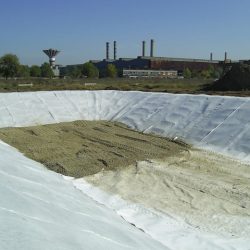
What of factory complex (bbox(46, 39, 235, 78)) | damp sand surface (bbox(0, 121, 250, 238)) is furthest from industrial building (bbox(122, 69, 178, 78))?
damp sand surface (bbox(0, 121, 250, 238))

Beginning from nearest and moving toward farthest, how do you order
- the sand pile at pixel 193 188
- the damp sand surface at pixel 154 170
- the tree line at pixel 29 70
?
the sand pile at pixel 193 188
the damp sand surface at pixel 154 170
the tree line at pixel 29 70

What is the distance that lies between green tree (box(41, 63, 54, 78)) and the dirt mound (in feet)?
161

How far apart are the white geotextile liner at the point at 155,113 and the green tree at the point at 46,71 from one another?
5438 centimetres

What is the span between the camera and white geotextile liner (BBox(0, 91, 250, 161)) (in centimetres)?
1298

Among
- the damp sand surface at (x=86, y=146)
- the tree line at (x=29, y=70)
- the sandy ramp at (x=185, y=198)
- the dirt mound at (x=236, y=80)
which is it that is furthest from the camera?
the tree line at (x=29, y=70)

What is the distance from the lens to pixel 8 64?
196ft

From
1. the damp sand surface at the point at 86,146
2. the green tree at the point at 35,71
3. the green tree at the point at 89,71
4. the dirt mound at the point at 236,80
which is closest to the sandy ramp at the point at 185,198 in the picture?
the damp sand surface at the point at 86,146

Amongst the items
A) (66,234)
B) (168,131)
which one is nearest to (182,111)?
(168,131)

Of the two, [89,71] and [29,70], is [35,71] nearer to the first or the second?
[29,70]

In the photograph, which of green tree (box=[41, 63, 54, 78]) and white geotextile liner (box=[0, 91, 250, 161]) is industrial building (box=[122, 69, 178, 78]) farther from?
white geotextile liner (box=[0, 91, 250, 161])

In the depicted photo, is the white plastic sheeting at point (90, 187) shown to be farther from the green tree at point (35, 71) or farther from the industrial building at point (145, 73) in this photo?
the industrial building at point (145, 73)

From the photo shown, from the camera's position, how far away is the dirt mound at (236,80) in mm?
28062

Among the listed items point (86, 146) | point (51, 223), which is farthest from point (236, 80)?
point (51, 223)

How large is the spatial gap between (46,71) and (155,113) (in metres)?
61.2
